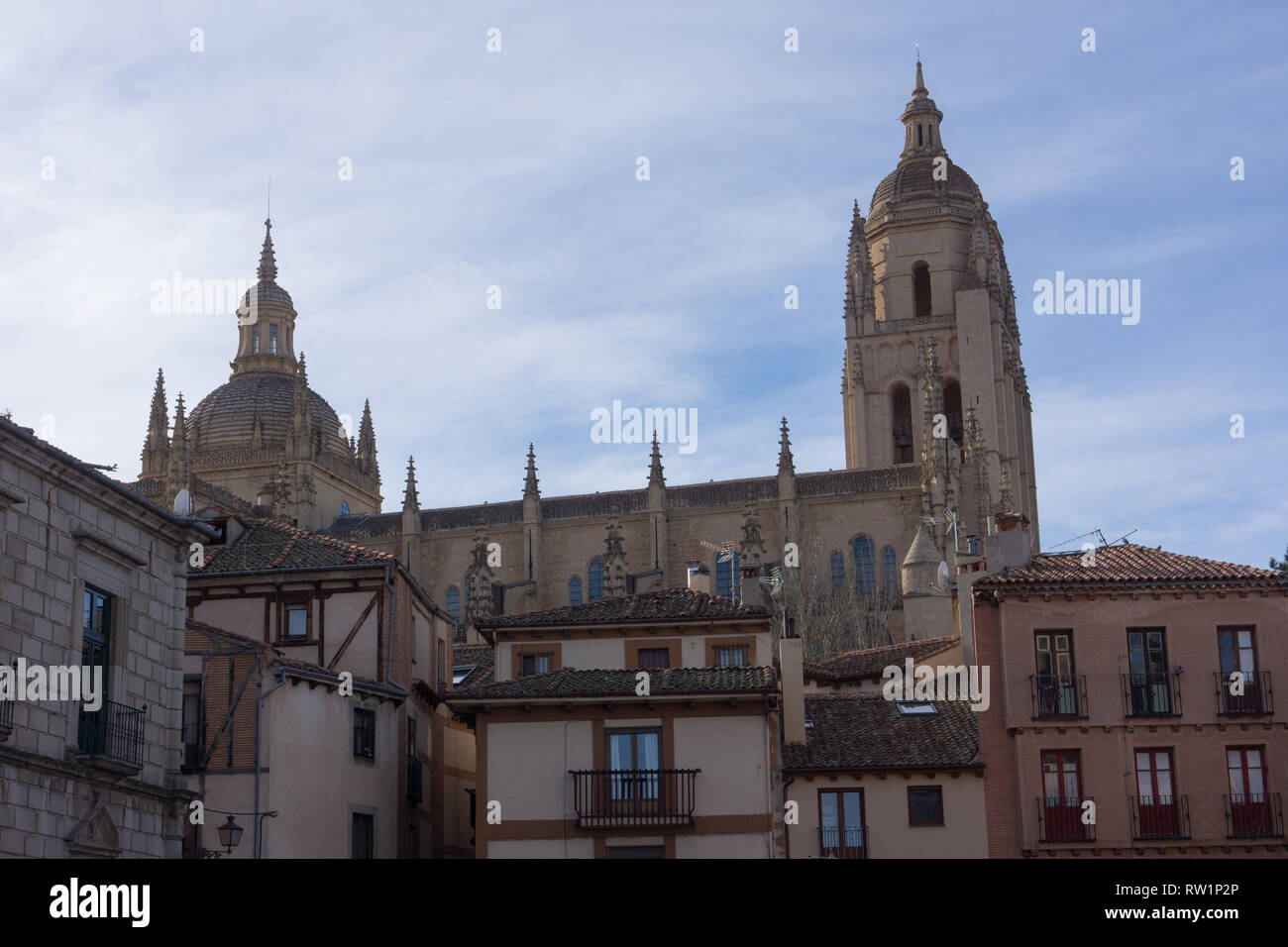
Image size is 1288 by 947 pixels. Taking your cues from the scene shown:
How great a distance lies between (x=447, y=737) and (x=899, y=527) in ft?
143

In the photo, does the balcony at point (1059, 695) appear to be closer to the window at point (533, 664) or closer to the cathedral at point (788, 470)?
the window at point (533, 664)

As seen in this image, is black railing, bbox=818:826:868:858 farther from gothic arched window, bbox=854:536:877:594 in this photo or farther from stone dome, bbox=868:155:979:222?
stone dome, bbox=868:155:979:222

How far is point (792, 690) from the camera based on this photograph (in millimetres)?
32531

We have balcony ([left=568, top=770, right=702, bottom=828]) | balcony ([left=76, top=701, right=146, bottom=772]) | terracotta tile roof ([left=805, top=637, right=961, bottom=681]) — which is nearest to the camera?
balcony ([left=76, top=701, right=146, bottom=772])

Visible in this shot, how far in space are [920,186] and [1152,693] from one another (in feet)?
235

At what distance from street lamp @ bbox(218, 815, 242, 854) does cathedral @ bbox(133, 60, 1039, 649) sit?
37.4 metres

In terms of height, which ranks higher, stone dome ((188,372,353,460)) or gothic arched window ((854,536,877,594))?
stone dome ((188,372,353,460))

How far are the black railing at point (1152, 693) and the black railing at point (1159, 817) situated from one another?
5.37 ft

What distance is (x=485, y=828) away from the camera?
29.5 meters

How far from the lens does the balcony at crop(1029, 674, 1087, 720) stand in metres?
32.8

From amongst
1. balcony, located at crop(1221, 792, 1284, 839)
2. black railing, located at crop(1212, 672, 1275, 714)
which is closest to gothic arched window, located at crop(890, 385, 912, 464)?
black railing, located at crop(1212, 672, 1275, 714)

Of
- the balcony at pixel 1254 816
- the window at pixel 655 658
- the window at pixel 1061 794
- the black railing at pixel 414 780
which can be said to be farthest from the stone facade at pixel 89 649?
the balcony at pixel 1254 816

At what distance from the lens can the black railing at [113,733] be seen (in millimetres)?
21656
